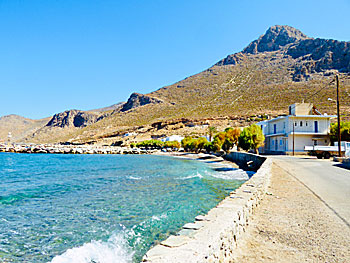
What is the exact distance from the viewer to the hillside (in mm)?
74481

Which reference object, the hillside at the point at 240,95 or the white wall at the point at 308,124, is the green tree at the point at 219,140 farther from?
the white wall at the point at 308,124

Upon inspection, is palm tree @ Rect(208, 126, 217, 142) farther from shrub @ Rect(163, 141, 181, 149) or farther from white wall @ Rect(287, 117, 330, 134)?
white wall @ Rect(287, 117, 330, 134)

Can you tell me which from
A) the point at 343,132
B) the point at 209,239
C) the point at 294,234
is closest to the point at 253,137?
the point at 343,132

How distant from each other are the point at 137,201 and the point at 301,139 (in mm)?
31988

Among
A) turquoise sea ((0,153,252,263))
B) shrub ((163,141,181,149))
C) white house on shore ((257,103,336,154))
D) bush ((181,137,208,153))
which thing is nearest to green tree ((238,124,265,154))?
white house on shore ((257,103,336,154))

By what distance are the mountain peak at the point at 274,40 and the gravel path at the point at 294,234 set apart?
621ft

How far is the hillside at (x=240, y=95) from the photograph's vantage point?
244 feet

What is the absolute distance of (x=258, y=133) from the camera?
112 feet

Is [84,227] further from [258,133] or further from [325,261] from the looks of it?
[258,133]

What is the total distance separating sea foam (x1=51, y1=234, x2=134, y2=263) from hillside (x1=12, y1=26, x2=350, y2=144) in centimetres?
5877

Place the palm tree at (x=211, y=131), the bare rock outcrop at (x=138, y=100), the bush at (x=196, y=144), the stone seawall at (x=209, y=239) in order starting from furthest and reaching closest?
the bare rock outcrop at (x=138, y=100) < the palm tree at (x=211, y=131) < the bush at (x=196, y=144) < the stone seawall at (x=209, y=239)

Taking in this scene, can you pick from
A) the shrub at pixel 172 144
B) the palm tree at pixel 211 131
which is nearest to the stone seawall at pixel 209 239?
the palm tree at pixel 211 131

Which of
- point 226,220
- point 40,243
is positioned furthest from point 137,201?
point 226,220

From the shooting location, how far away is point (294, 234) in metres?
5.38
